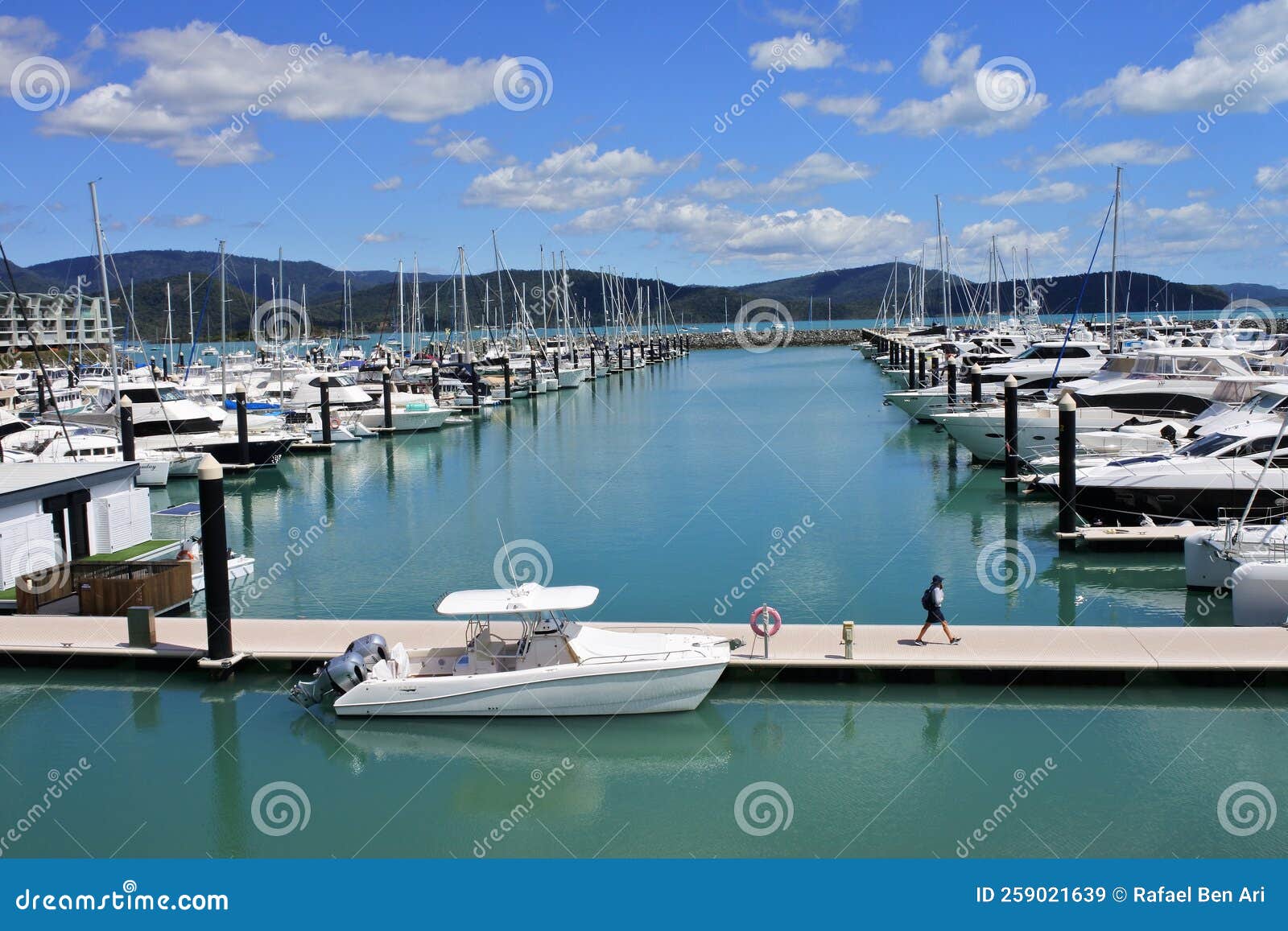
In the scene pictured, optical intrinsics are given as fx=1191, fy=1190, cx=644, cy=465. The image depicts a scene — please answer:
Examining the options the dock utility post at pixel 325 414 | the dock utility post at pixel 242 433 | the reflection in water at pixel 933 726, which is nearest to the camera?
the reflection in water at pixel 933 726

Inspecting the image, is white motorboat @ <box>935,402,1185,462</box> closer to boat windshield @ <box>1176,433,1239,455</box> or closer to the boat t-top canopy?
boat windshield @ <box>1176,433,1239,455</box>

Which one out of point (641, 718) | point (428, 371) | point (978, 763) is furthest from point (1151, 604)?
point (428, 371)

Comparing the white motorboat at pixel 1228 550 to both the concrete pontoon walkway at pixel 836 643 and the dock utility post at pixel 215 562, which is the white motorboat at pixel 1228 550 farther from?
the dock utility post at pixel 215 562

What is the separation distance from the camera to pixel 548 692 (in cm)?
1722

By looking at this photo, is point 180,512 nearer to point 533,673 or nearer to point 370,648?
point 370,648

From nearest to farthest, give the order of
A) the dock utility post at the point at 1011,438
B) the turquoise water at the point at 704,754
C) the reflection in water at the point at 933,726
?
the turquoise water at the point at 704,754
the reflection in water at the point at 933,726
the dock utility post at the point at 1011,438

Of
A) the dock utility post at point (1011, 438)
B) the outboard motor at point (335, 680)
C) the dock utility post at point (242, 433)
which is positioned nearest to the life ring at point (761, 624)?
the outboard motor at point (335, 680)

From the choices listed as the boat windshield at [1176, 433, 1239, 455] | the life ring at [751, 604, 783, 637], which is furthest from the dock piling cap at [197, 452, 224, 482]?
the boat windshield at [1176, 433, 1239, 455]

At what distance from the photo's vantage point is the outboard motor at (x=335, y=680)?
17688 mm

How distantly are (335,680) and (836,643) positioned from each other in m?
7.78

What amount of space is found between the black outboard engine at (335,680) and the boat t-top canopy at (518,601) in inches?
65.1

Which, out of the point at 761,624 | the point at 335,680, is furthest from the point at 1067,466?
the point at 335,680

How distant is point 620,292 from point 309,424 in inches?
3413

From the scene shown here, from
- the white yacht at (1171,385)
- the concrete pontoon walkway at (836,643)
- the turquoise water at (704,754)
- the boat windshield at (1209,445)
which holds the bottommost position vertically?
the turquoise water at (704,754)
